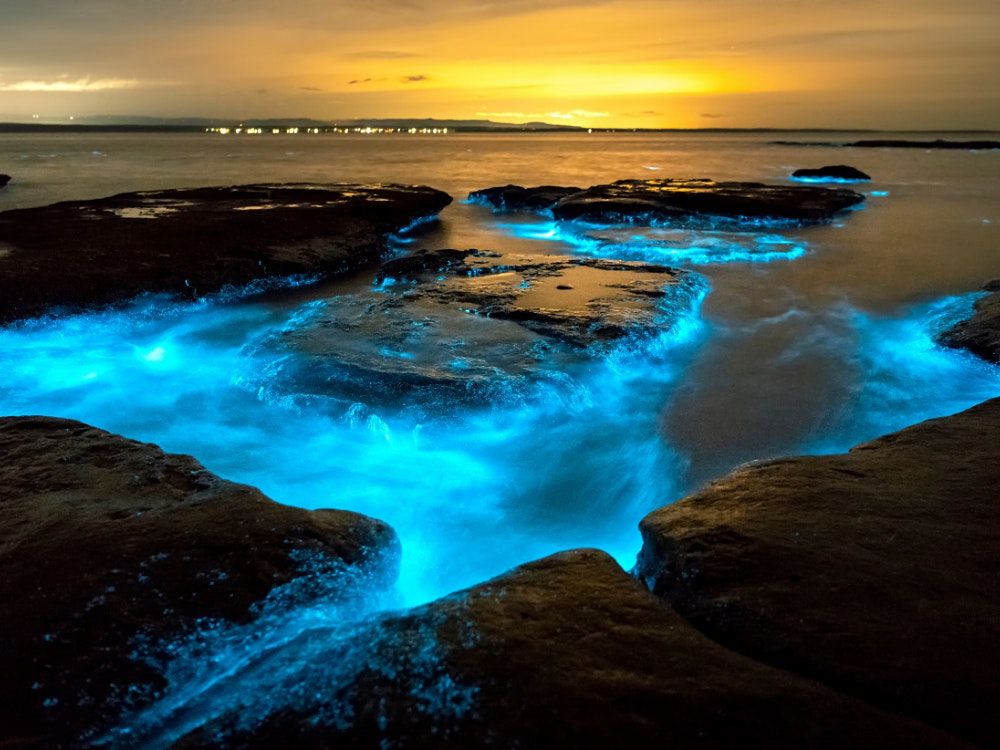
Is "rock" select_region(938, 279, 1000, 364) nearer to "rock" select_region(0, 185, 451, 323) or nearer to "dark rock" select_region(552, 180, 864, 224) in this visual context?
"rock" select_region(0, 185, 451, 323)

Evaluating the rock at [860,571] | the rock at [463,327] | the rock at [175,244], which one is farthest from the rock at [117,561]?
the rock at [175,244]

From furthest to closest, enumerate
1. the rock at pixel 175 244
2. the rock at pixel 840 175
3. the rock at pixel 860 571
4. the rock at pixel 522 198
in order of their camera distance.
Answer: the rock at pixel 840 175 < the rock at pixel 522 198 < the rock at pixel 175 244 < the rock at pixel 860 571

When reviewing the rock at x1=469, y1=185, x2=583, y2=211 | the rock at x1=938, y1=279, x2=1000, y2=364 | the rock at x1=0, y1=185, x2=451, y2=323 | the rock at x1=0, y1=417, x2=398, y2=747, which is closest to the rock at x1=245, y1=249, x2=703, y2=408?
the rock at x1=0, y1=185, x2=451, y2=323

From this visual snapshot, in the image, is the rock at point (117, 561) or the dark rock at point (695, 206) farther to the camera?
the dark rock at point (695, 206)

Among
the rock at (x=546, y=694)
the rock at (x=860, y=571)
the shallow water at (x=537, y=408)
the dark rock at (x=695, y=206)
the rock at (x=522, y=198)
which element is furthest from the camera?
the rock at (x=522, y=198)

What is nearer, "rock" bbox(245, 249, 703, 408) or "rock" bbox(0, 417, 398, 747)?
"rock" bbox(0, 417, 398, 747)

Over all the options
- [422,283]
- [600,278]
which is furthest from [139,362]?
[600,278]

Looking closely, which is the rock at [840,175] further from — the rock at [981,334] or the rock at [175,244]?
the rock at [981,334]
